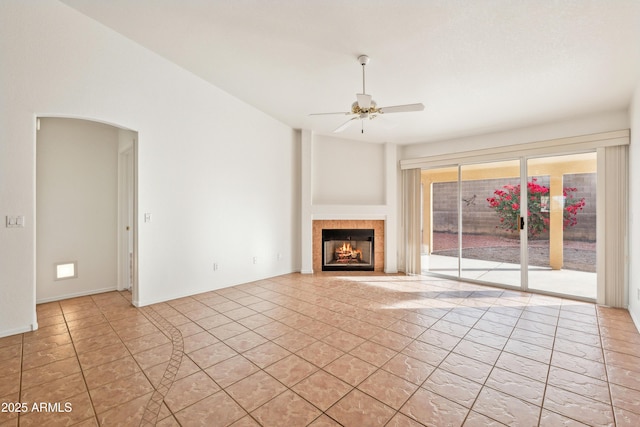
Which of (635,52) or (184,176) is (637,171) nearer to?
(635,52)

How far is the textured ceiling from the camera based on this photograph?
2.34 meters

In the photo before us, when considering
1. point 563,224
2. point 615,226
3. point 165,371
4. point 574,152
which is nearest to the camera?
point 165,371

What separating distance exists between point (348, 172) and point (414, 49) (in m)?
3.44

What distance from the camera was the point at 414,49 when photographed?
9.37 feet

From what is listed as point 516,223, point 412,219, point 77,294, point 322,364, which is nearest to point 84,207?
point 77,294

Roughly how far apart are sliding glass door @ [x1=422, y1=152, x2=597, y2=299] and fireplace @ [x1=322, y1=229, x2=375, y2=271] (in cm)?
113

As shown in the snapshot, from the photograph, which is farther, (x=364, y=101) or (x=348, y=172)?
(x=348, y=172)

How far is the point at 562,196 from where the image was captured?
443cm

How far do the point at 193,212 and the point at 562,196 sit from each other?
5.54m

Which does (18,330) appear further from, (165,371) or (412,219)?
(412,219)

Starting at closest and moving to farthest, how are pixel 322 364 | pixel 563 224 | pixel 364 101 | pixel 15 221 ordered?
pixel 322 364 < pixel 15 221 < pixel 364 101 < pixel 563 224

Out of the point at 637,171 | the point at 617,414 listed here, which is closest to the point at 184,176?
the point at 617,414

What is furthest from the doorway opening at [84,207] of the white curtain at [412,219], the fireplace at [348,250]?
the white curtain at [412,219]

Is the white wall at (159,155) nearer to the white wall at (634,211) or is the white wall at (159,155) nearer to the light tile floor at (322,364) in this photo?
the light tile floor at (322,364)
